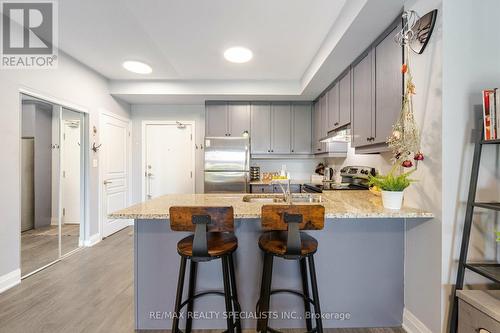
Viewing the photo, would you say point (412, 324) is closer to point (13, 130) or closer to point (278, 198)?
point (278, 198)

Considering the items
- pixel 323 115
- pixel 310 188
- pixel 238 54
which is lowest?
pixel 310 188

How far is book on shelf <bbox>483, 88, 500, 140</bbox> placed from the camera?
1182 mm

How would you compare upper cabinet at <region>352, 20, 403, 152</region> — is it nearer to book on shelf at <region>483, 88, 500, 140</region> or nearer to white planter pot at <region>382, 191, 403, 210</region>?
book on shelf at <region>483, 88, 500, 140</region>

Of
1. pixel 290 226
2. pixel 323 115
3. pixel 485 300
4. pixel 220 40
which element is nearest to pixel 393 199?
pixel 485 300

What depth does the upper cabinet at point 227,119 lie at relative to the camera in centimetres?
404

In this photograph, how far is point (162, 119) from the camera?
4449 mm

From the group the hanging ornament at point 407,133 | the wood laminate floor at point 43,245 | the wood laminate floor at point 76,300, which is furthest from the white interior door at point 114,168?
the hanging ornament at point 407,133

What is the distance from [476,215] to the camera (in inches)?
52.7

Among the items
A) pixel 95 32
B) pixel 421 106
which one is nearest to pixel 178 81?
pixel 95 32

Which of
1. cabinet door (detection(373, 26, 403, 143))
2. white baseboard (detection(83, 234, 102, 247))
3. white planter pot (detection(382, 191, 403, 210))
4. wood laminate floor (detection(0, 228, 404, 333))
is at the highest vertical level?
cabinet door (detection(373, 26, 403, 143))

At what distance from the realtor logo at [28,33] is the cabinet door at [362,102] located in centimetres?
282

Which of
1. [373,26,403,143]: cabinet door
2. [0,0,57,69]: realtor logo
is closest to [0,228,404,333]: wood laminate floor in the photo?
[373,26,403,143]: cabinet door

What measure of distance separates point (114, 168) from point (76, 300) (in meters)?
2.33

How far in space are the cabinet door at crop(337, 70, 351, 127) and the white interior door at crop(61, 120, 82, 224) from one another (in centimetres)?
348
